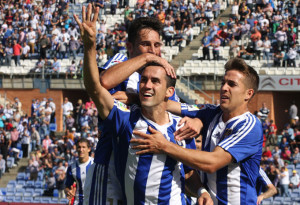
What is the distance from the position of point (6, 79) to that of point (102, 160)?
2260 centimetres

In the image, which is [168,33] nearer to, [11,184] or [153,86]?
[11,184]

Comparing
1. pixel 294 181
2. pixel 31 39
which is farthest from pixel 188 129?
pixel 31 39

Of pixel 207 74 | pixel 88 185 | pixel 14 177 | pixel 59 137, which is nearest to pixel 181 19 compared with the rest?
pixel 207 74

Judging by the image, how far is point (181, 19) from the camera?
28.3 metres

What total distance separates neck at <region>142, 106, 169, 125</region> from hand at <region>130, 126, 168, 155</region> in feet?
0.70

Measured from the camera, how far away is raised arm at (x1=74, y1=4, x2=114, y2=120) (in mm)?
5648

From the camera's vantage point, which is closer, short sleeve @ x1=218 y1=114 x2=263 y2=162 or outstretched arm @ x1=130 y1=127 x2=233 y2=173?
outstretched arm @ x1=130 y1=127 x2=233 y2=173

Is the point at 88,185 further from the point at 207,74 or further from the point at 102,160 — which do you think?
the point at 207,74

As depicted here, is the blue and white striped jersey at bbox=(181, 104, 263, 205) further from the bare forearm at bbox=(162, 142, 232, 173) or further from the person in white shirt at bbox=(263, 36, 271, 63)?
the person in white shirt at bbox=(263, 36, 271, 63)

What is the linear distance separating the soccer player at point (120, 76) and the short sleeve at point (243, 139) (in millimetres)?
789

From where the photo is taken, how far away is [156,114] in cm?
615

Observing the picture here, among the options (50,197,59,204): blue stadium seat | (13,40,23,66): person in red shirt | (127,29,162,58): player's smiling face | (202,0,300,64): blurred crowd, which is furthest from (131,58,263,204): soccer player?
(13,40,23,66): person in red shirt

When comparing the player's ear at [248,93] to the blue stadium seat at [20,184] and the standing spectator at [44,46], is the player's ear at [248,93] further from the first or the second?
the standing spectator at [44,46]

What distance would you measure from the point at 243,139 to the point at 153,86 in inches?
37.0
